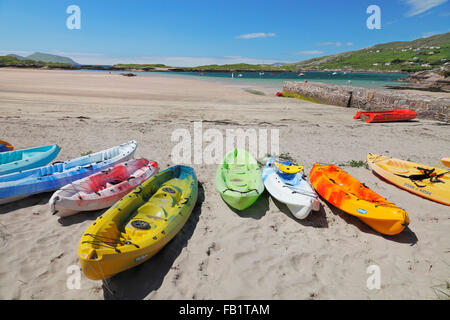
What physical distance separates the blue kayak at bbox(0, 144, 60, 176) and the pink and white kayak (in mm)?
2397

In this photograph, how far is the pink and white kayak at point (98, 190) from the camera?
13.7ft

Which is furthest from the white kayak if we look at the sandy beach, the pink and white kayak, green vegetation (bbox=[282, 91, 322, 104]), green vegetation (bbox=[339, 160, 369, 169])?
green vegetation (bbox=[282, 91, 322, 104])

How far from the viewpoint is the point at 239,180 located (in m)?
5.95

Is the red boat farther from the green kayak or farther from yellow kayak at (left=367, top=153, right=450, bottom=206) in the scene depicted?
the green kayak

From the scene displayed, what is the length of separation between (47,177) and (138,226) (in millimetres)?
3165

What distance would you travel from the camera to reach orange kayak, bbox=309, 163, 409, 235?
392cm

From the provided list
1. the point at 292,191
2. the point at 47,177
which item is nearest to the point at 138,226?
the point at 47,177

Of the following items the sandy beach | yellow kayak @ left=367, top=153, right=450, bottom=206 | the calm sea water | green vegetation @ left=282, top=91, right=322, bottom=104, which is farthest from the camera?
the calm sea water

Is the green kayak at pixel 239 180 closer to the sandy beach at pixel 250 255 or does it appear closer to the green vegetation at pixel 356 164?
the sandy beach at pixel 250 255

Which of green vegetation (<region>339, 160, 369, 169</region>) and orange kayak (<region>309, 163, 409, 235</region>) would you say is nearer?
orange kayak (<region>309, 163, 409, 235</region>)

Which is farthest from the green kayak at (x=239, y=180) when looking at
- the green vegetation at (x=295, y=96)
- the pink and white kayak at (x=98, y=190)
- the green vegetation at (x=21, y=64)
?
the green vegetation at (x=21, y=64)

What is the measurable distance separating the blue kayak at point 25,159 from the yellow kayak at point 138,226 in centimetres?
386

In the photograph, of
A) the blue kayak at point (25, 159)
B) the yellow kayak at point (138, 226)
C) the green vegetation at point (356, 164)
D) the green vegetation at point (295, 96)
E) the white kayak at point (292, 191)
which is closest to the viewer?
the yellow kayak at point (138, 226)

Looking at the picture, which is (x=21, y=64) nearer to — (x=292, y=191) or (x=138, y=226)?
(x=138, y=226)
